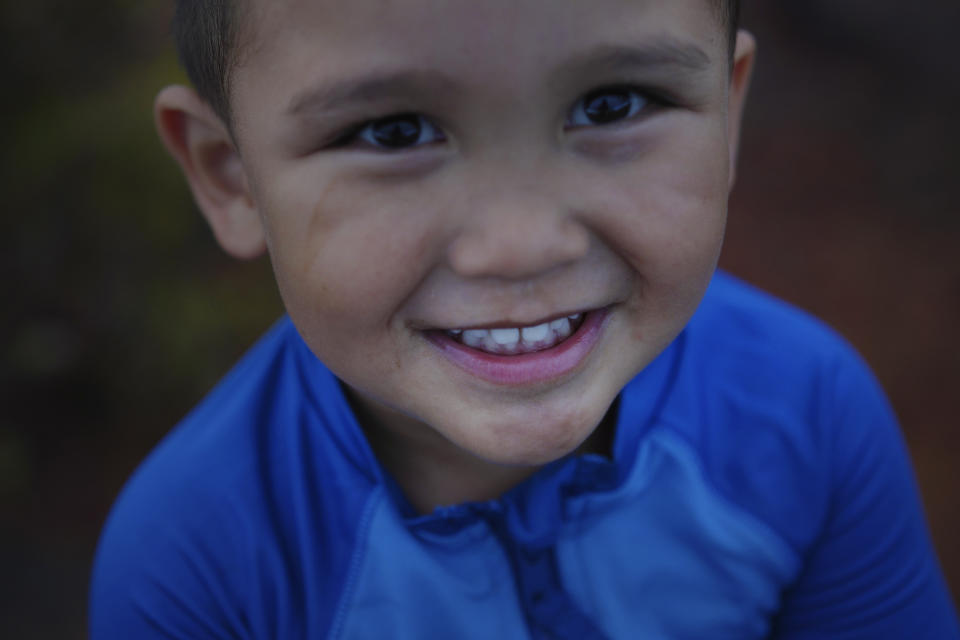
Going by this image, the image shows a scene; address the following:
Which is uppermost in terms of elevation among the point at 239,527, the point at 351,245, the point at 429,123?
the point at 429,123

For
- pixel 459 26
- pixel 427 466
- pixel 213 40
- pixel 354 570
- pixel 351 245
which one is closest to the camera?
pixel 459 26

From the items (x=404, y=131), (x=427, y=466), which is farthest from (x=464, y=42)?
(x=427, y=466)

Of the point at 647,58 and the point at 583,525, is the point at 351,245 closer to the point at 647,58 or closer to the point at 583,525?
the point at 647,58

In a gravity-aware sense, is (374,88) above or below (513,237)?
above

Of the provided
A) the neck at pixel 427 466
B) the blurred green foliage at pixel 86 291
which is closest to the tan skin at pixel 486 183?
the neck at pixel 427 466

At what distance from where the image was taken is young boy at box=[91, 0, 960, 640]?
2.56 ft

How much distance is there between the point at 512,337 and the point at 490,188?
18 centimetres

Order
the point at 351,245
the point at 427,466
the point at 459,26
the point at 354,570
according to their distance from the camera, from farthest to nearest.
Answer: the point at 427,466 < the point at 354,570 < the point at 351,245 < the point at 459,26

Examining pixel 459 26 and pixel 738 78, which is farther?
pixel 738 78

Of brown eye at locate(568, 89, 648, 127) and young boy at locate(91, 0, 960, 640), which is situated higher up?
brown eye at locate(568, 89, 648, 127)

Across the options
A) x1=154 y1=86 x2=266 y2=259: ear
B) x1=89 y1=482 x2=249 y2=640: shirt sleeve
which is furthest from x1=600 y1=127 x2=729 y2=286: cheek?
x1=89 y1=482 x2=249 y2=640: shirt sleeve

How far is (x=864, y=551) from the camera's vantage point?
4.00 ft

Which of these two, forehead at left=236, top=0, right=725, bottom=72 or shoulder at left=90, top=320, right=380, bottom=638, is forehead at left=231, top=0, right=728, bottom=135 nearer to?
forehead at left=236, top=0, right=725, bottom=72

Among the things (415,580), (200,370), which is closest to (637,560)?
(415,580)
